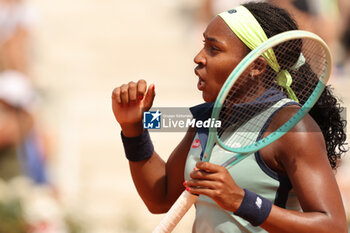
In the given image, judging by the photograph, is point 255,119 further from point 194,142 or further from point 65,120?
point 65,120

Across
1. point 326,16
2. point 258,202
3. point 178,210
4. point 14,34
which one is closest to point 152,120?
point 178,210

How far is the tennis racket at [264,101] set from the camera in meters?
2.12

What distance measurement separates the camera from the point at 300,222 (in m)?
1.98

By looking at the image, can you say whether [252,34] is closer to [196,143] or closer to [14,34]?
[196,143]

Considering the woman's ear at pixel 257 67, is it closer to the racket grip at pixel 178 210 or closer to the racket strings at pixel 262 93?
the racket strings at pixel 262 93

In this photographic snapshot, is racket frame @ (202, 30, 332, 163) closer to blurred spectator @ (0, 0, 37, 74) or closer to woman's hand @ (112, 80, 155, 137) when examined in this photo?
woman's hand @ (112, 80, 155, 137)

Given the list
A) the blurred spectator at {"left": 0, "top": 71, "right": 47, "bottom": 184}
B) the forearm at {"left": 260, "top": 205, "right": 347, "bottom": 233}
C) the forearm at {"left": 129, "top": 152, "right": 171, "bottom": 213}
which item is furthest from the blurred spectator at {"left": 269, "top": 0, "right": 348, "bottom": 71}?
the forearm at {"left": 260, "top": 205, "right": 347, "bottom": 233}

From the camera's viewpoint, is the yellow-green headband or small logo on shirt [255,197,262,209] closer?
small logo on shirt [255,197,262,209]

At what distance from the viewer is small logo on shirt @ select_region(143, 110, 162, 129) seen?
2.47 m

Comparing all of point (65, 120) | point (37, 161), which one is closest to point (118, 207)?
point (37, 161)

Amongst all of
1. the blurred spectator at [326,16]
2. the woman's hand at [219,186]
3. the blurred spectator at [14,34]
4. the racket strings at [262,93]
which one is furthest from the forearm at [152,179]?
the blurred spectator at [14,34]

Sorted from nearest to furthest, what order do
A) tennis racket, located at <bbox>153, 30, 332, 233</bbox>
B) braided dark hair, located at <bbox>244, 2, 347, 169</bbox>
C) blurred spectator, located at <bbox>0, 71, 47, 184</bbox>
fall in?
tennis racket, located at <bbox>153, 30, 332, 233</bbox> < braided dark hair, located at <bbox>244, 2, 347, 169</bbox> < blurred spectator, located at <bbox>0, 71, 47, 184</bbox>

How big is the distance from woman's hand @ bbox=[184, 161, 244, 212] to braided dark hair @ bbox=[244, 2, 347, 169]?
0.47 meters

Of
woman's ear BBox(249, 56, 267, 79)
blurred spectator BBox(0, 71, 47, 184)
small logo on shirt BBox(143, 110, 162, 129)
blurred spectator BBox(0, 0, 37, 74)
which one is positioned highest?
blurred spectator BBox(0, 0, 37, 74)
